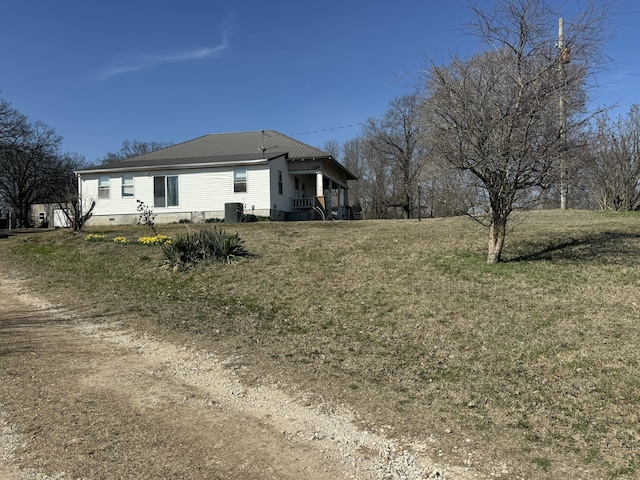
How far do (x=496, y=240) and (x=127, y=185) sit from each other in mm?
19072

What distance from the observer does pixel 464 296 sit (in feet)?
25.2

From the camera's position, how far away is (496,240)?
941 centimetres

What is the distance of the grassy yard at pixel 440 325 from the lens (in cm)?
392

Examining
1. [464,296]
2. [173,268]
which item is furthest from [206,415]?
[173,268]

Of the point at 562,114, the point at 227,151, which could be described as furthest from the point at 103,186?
the point at 562,114

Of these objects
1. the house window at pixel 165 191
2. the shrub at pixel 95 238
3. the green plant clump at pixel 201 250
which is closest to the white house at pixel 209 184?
the house window at pixel 165 191

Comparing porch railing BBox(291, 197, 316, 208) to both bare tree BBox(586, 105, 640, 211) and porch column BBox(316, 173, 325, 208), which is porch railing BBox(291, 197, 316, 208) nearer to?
porch column BBox(316, 173, 325, 208)

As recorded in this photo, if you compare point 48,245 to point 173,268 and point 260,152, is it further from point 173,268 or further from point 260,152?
point 260,152

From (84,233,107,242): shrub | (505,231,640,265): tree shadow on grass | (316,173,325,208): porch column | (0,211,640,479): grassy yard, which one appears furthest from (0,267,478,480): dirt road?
(316,173,325,208): porch column

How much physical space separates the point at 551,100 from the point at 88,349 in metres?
8.29

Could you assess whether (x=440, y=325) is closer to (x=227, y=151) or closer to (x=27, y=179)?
(x=227, y=151)

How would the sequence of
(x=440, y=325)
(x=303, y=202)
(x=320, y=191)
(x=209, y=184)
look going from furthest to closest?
(x=303, y=202) → (x=320, y=191) → (x=209, y=184) → (x=440, y=325)

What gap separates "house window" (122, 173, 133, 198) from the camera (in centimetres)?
2327

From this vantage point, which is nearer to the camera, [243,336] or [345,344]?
[345,344]
